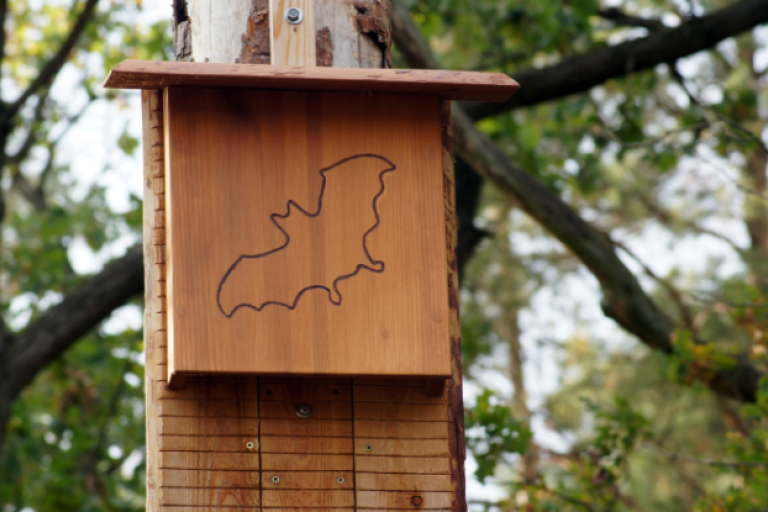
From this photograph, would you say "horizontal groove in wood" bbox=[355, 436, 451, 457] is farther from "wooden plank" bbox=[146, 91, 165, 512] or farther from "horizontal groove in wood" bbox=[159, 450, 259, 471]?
"wooden plank" bbox=[146, 91, 165, 512]

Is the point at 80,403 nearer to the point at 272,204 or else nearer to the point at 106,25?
the point at 106,25

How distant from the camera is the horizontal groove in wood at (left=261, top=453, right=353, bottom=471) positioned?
189cm

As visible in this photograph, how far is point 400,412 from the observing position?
196 centimetres

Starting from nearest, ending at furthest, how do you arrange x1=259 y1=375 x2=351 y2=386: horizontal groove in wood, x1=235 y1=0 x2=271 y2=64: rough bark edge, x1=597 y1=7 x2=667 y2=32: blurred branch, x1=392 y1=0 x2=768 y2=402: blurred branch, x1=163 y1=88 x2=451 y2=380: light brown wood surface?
x1=163 y1=88 x2=451 y2=380: light brown wood surface, x1=259 y1=375 x2=351 y2=386: horizontal groove in wood, x1=235 y1=0 x2=271 y2=64: rough bark edge, x1=392 y1=0 x2=768 y2=402: blurred branch, x1=597 y1=7 x2=667 y2=32: blurred branch

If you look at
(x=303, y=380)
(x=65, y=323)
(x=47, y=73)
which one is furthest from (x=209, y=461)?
(x=47, y=73)

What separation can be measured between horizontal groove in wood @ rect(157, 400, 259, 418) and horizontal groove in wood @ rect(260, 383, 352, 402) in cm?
3

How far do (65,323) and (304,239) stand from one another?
318 cm

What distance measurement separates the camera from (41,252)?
21.6 ft

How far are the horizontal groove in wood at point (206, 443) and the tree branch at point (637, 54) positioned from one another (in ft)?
11.7

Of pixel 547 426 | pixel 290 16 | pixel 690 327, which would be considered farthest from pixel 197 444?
pixel 547 426

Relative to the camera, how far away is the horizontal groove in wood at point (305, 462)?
1892 mm

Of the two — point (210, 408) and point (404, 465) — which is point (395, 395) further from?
point (210, 408)

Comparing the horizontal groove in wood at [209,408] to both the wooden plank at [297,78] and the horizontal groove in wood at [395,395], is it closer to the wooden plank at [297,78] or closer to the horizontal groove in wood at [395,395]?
the horizontal groove in wood at [395,395]

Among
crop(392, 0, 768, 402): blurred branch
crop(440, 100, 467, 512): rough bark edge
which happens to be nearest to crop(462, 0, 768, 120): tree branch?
crop(392, 0, 768, 402): blurred branch
